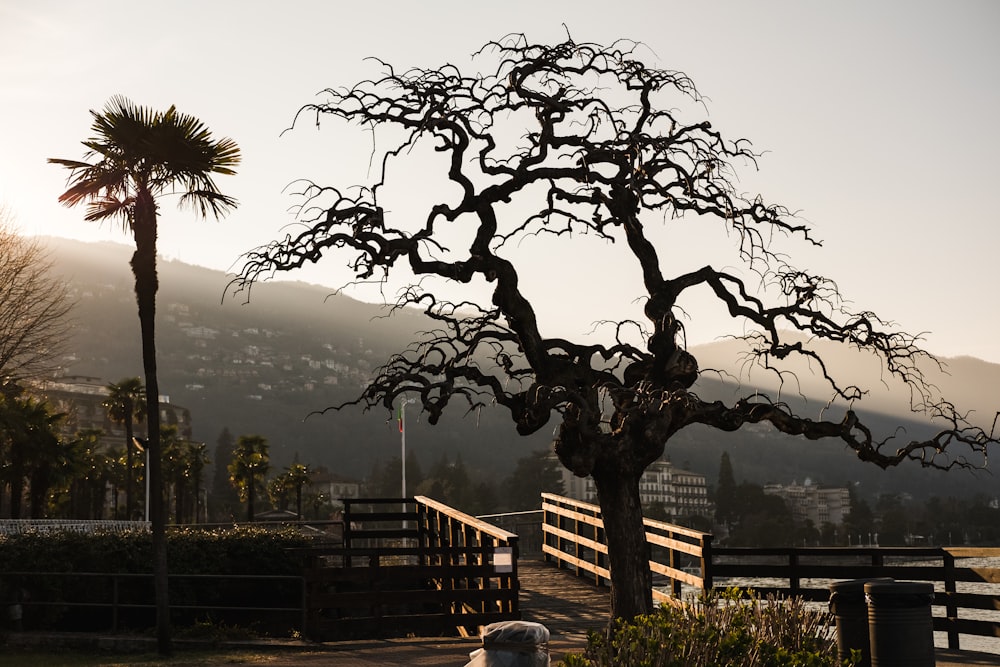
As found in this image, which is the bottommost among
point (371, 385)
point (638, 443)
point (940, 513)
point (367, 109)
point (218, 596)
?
point (940, 513)

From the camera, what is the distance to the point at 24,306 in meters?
40.7

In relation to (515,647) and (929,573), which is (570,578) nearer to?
(929,573)

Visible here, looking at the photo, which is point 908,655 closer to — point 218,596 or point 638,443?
point 638,443

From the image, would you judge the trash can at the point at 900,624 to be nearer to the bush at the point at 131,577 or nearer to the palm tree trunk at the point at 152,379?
the palm tree trunk at the point at 152,379

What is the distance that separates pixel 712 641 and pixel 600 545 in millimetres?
12484

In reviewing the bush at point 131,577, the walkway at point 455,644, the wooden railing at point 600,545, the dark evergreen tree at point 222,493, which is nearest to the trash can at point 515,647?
the wooden railing at point 600,545

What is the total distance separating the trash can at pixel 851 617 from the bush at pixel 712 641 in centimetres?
214

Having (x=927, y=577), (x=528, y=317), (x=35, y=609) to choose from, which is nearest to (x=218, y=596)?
(x=35, y=609)

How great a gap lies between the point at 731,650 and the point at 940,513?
196874mm

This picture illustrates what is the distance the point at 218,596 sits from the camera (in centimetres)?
2178

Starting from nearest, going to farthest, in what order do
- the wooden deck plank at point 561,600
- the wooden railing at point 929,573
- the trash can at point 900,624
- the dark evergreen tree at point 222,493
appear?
the trash can at point 900,624 < the wooden railing at point 929,573 < the wooden deck plank at point 561,600 < the dark evergreen tree at point 222,493

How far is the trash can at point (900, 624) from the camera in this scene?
9602 mm

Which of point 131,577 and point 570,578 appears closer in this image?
point 131,577

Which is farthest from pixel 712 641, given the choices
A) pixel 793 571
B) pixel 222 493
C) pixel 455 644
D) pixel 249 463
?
pixel 222 493
